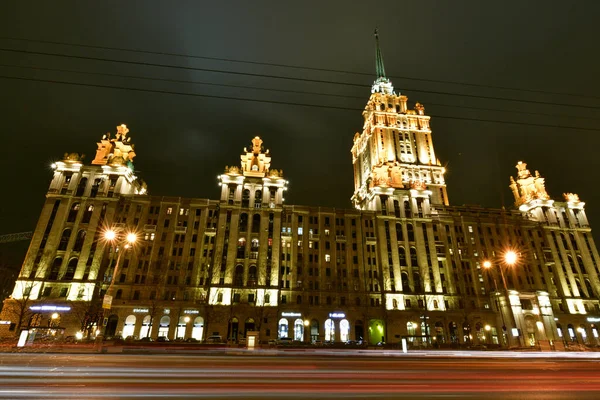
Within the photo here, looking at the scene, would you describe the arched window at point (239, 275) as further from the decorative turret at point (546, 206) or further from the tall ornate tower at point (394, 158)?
the decorative turret at point (546, 206)

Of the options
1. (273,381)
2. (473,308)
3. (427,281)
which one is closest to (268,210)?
(427,281)

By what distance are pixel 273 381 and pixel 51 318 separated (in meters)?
73.5

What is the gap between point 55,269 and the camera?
70000mm

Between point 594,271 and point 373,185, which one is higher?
point 373,185

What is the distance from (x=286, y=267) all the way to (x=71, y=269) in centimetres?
4580

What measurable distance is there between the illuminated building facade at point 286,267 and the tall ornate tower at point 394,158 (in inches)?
86.1

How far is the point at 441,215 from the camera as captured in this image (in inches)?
3625

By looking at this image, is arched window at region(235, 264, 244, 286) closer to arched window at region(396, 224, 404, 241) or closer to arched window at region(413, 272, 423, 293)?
arched window at region(396, 224, 404, 241)

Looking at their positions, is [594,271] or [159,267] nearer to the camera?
[159,267]

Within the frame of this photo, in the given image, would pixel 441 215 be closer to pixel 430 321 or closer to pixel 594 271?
pixel 430 321

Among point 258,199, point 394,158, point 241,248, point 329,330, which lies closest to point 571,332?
point 329,330

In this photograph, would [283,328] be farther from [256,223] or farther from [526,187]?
[526,187]

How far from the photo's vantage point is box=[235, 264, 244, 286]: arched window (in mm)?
73250

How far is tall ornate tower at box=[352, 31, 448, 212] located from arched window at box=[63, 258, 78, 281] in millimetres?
72664
